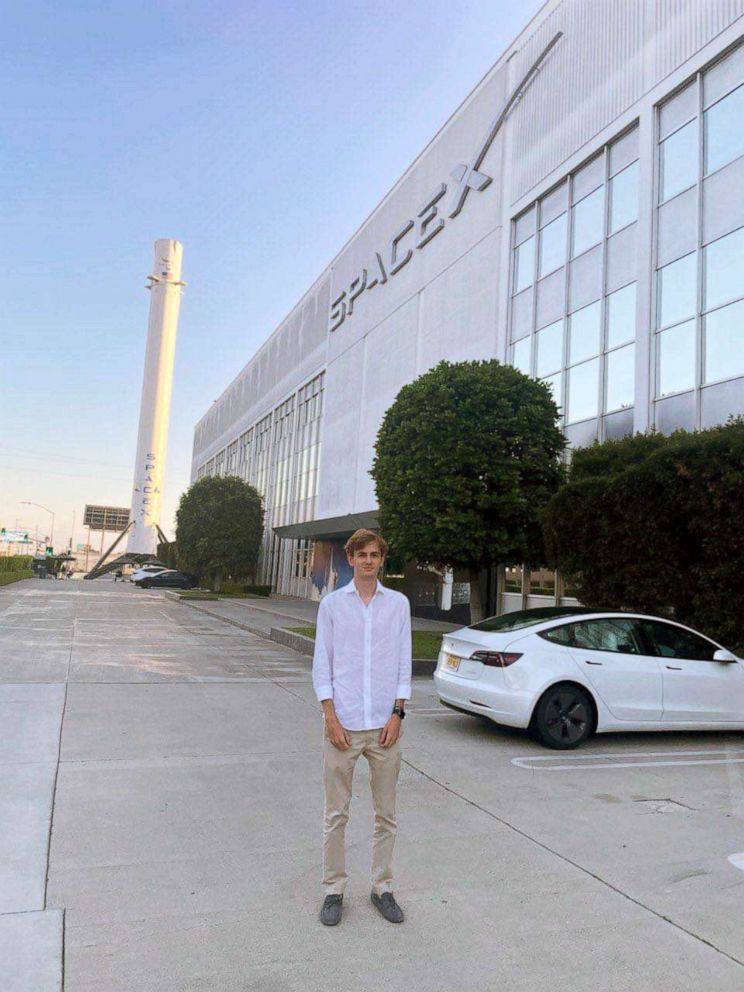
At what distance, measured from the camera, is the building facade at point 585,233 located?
15.2m

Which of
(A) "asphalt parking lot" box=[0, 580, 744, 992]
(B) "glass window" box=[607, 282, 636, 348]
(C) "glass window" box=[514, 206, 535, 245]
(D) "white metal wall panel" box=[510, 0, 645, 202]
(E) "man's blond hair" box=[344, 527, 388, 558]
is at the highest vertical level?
(D) "white metal wall panel" box=[510, 0, 645, 202]

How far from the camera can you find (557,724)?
25.2 ft

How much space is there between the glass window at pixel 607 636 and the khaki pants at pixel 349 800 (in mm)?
4509

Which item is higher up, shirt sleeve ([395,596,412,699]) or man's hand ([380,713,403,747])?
shirt sleeve ([395,596,412,699])

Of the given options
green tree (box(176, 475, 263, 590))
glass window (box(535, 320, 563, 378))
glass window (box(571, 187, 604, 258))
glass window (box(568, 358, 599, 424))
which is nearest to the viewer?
glass window (box(568, 358, 599, 424))

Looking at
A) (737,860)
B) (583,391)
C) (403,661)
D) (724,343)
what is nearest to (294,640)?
(583,391)

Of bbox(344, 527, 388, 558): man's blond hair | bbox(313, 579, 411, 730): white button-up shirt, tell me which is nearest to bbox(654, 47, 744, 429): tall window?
bbox(344, 527, 388, 558): man's blond hair

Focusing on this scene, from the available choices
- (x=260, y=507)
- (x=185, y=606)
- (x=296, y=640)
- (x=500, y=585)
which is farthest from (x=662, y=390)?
(x=260, y=507)

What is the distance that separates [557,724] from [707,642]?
6.99 ft

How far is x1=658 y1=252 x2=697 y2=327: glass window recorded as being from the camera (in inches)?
611

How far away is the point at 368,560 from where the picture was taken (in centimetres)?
397

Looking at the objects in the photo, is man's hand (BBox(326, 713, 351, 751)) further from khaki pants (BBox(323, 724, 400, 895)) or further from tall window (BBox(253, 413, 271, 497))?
tall window (BBox(253, 413, 271, 497))

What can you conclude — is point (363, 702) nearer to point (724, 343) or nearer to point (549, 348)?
point (724, 343)

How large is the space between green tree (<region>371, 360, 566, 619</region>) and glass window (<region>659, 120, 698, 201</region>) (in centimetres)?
511
